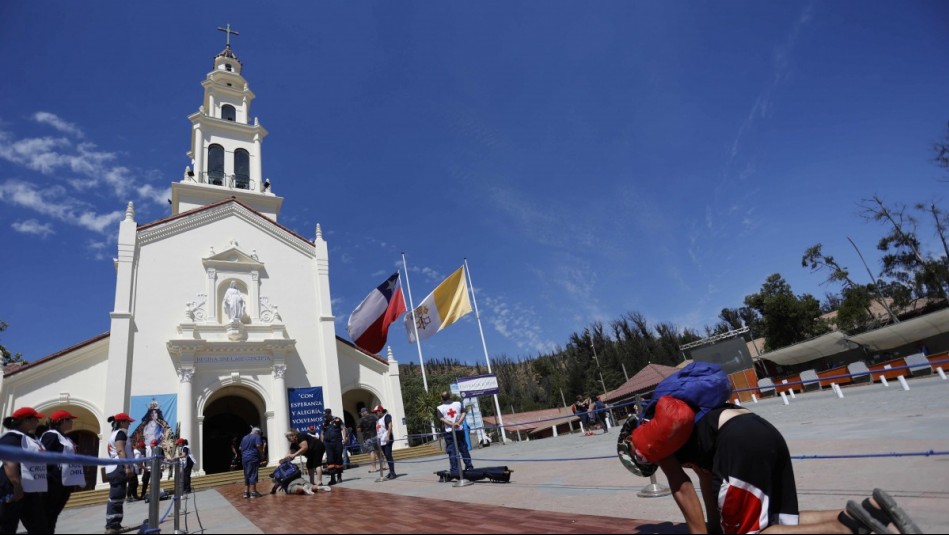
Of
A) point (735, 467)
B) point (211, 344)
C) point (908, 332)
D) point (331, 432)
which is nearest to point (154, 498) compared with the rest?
point (735, 467)

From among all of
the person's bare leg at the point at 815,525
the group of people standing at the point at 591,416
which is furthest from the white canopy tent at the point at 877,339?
the person's bare leg at the point at 815,525

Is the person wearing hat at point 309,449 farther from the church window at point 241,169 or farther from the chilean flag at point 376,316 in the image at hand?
the church window at point 241,169

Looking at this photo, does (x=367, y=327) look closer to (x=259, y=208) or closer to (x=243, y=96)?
(x=259, y=208)

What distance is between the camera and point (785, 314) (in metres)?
41.6

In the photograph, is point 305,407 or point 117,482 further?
point 305,407

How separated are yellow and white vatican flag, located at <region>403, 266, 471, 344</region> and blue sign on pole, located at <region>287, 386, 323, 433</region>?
5.88 meters

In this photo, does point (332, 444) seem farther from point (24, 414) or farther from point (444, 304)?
point (444, 304)

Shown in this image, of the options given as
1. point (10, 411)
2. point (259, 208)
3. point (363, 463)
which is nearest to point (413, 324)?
point (363, 463)

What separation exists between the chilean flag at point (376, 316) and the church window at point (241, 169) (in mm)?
10254

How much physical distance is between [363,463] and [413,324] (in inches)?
307

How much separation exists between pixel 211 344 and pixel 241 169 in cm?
1243

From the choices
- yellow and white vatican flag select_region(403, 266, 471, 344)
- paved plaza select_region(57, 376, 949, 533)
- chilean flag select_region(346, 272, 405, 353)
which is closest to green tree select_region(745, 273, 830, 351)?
yellow and white vatican flag select_region(403, 266, 471, 344)

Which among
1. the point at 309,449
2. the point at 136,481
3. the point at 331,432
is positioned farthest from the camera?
the point at 331,432

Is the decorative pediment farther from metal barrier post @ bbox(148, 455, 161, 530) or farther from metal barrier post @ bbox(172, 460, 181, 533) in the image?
Answer: metal barrier post @ bbox(148, 455, 161, 530)
